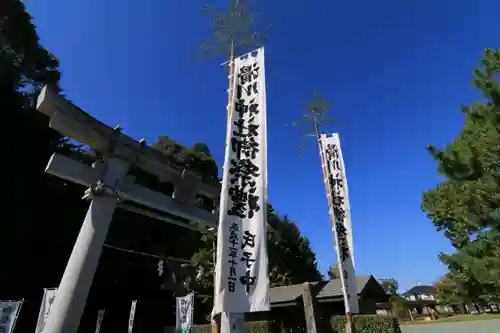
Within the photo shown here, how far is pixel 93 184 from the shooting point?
19.2ft

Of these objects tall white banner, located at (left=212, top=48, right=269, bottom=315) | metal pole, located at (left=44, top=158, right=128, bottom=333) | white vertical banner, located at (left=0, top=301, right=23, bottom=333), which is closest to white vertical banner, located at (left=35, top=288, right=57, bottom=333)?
white vertical banner, located at (left=0, top=301, right=23, bottom=333)

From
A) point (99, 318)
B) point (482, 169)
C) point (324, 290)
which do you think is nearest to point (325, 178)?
point (482, 169)

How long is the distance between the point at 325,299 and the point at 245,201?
45.2 feet

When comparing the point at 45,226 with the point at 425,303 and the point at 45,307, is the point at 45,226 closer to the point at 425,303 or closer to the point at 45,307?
the point at 45,307

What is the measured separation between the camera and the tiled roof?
16.3 meters

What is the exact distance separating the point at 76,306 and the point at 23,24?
18309mm

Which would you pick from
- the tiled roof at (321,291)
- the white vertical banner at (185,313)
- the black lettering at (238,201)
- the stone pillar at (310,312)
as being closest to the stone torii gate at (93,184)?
the black lettering at (238,201)

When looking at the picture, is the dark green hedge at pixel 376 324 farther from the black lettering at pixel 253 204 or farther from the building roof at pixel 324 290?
the black lettering at pixel 253 204

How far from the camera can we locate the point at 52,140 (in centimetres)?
1622

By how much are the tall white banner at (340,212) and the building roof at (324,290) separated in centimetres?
817

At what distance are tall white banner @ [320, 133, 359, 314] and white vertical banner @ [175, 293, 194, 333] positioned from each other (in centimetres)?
570

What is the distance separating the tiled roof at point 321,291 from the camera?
16280 mm

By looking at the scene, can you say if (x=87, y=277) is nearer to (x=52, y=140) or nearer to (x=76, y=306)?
(x=76, y=306)

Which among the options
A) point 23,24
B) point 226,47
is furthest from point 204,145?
point 226,47
